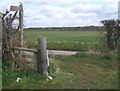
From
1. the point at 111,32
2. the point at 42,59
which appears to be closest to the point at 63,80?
the point at 42,59

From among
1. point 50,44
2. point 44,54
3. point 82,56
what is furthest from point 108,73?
point 50,44

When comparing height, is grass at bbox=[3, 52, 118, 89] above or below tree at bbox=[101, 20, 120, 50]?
below

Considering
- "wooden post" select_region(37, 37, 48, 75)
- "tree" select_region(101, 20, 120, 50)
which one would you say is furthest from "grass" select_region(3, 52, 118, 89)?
"tree" select_region(101, 20, 120, 50)

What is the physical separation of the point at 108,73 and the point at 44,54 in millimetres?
2550

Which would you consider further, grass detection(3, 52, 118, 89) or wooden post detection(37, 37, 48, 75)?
wooden post detection(37, 37, 48, 75)

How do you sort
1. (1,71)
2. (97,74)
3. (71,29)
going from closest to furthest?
1. (1,71)
2. (97,74)
3. (71,29)

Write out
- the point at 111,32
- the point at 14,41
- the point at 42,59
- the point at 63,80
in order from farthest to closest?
the point at 111,32, the point at 14,41, the point at 42,59, the point at 63,80

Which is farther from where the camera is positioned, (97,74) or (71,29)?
(71,29)

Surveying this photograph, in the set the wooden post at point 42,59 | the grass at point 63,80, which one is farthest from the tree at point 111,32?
the wooden post at point 42,59

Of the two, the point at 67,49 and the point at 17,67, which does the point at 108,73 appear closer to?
the point at 17,67

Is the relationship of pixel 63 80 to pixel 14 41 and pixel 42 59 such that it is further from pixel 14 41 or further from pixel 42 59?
pixel 14 41

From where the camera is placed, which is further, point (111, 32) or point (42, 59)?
point (111, 32)

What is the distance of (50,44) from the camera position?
77.3 feet

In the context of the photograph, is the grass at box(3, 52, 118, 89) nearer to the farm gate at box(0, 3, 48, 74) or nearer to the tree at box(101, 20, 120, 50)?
the farm gate at box(0, 3, 48, 74)
